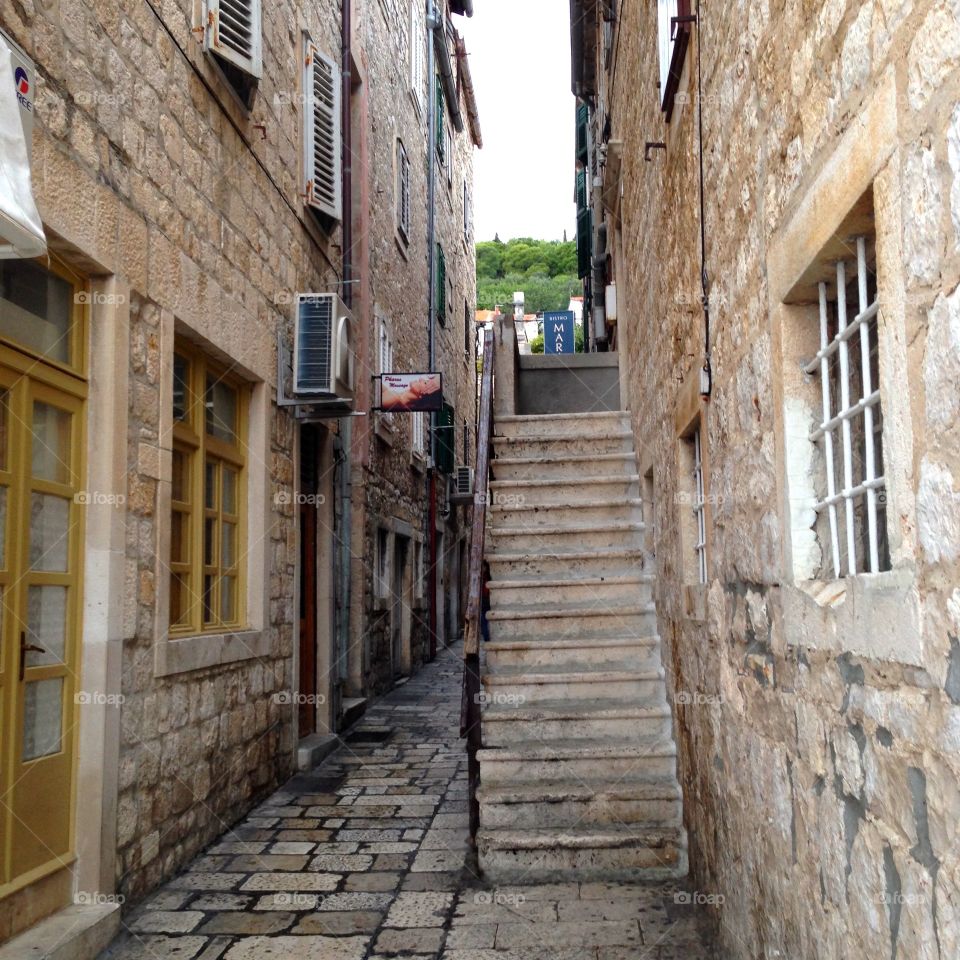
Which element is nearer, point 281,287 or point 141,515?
point 141,515

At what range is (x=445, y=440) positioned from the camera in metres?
17.1

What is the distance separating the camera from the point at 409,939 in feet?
12.5

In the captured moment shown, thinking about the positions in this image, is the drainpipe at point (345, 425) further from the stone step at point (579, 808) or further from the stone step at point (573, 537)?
the stone step at point (579, 808)

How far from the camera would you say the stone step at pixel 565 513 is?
688cm

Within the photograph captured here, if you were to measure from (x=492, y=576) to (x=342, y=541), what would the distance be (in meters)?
2.37

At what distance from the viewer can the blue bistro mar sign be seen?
22609 millimetres

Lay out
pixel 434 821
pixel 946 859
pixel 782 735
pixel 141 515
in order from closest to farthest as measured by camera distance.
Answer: pixel 946 859 < pixel 782 735 < pixel 141 515 < pixel 434 821

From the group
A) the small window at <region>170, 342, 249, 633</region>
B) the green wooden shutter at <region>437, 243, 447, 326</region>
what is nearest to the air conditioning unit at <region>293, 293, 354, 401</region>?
the small window at <region>170, 342, 249, 633</region>

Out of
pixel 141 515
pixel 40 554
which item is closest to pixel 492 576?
pixel 141 515

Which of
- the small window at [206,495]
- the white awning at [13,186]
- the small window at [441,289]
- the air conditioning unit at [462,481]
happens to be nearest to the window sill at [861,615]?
the white awning at [13,186]

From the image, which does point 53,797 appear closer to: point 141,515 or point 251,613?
point 141,515

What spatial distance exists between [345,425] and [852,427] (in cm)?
665

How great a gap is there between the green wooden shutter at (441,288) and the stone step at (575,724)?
39.0 ft

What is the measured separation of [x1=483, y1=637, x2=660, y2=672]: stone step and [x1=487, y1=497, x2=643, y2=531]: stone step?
1.34 meters
